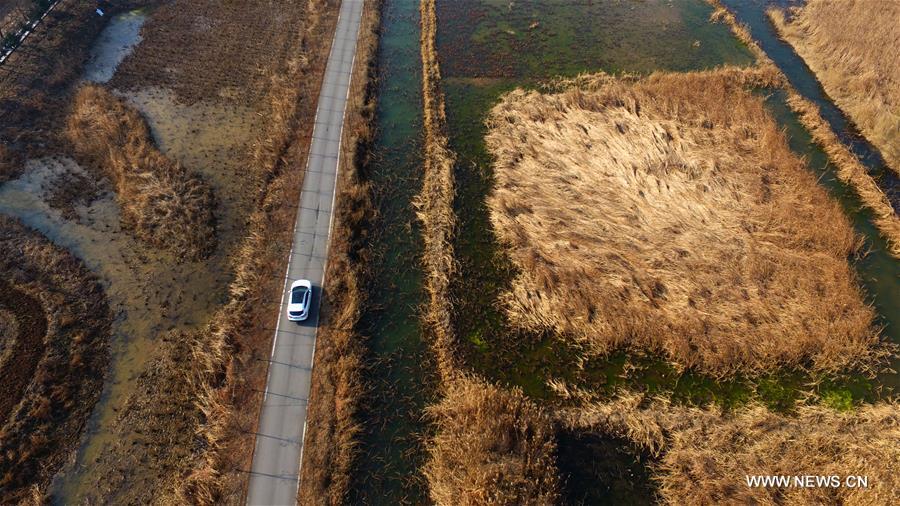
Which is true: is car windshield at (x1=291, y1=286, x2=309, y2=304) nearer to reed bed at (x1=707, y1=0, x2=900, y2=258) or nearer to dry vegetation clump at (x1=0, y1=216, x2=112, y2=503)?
dry vegetation clump at (x1=0, y1=216, x2=112, y2=503)

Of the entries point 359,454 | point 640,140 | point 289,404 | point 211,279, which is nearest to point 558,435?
point 359,454

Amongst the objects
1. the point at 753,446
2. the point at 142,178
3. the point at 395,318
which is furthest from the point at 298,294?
the point at 753,446

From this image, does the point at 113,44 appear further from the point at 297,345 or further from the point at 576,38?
the point at 576,38

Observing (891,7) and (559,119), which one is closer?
(559,119)

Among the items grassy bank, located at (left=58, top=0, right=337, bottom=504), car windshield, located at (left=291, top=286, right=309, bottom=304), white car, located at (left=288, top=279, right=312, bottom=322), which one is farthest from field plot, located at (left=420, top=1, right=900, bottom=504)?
grassy bank, located at (left=58, top=0, right=337, bottom=504)

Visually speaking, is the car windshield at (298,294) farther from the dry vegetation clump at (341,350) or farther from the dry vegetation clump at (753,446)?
the dry vegetation clump at (753,446)

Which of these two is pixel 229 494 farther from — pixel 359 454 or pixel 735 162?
pixel 735 162

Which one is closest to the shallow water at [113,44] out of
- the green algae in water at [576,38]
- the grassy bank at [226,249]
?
the grassy bank at [226,249]
